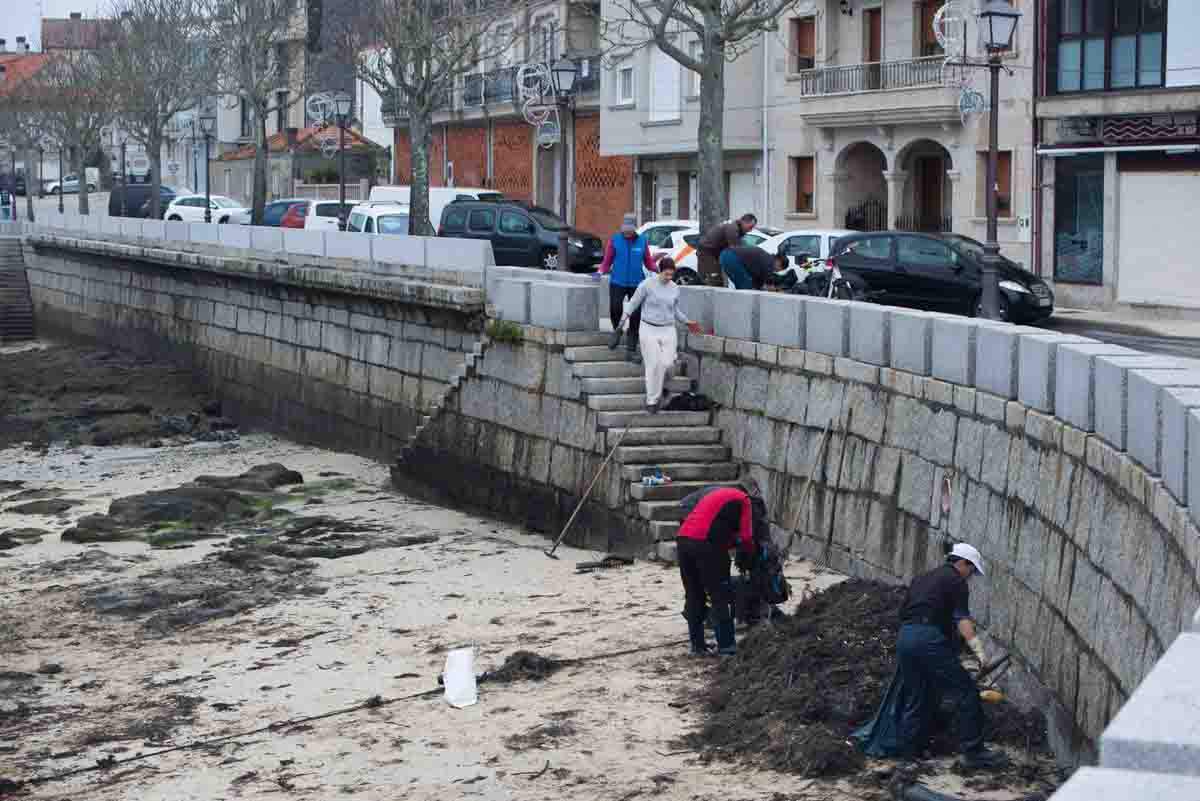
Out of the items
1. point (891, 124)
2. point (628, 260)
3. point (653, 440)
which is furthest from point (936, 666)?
point (891, 124)

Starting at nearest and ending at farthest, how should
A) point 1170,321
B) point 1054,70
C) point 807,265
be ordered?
point 807,265 < point 1170,321 < point 1054,70

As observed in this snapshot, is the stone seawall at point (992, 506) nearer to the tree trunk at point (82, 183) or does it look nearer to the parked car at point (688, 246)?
the parked car at point (688, 246)

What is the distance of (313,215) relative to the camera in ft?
142

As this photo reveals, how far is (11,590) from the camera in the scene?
1989cm

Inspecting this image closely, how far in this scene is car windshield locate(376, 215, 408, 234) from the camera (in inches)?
1447

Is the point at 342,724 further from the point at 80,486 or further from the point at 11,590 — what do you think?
the point at 80,486

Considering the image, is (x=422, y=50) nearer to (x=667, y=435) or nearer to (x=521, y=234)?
(x=521, y=234)

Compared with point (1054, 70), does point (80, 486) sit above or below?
below

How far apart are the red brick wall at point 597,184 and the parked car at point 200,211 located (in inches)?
420

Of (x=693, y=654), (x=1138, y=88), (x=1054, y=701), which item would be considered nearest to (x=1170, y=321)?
(x=1138, y=88)

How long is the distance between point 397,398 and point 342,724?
47.5 feet

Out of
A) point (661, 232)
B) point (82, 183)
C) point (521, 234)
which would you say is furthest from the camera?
point (82, 183)

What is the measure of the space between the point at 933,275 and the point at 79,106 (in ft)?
Result: 160

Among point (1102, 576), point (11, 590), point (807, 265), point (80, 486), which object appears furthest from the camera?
point (80, 486)
